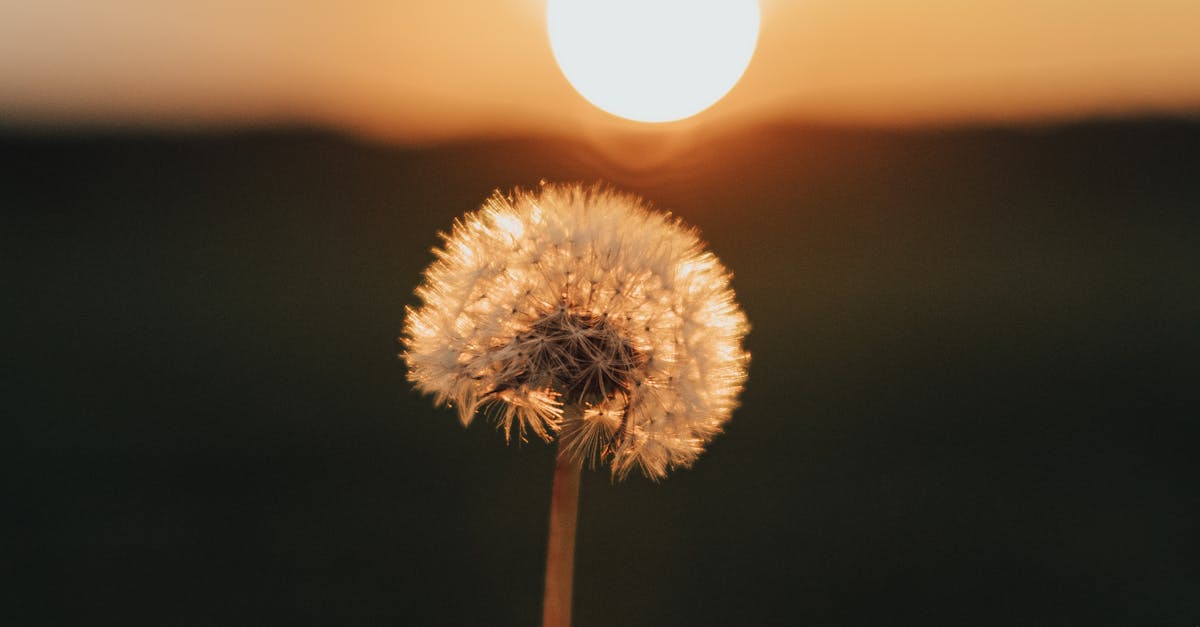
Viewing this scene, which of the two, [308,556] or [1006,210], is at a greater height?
[1006,210]

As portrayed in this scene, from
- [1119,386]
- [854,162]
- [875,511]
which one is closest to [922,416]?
[875,511]

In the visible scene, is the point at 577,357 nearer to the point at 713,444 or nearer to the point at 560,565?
the point at 560,565

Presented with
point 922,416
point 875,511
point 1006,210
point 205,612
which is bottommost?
point 205,612

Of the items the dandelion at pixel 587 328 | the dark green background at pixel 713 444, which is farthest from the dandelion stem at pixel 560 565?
the dark green background at pixel 713 444

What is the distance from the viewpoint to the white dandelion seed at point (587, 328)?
5.44 feet

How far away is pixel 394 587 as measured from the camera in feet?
14.7

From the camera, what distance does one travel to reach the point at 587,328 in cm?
166

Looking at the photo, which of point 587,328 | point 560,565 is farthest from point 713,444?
point 560,565

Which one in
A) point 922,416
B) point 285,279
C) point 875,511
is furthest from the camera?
point 285,279

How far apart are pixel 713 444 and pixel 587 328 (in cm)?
317

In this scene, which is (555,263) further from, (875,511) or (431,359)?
(875,511)

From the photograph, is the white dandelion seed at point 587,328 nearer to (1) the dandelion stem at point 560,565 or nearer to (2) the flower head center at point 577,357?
(2) the flower head center at point 577,357

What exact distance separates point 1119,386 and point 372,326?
4001 mm

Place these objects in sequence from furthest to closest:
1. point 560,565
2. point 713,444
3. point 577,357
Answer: point 713,444 < point 577,357 < point 560,565
